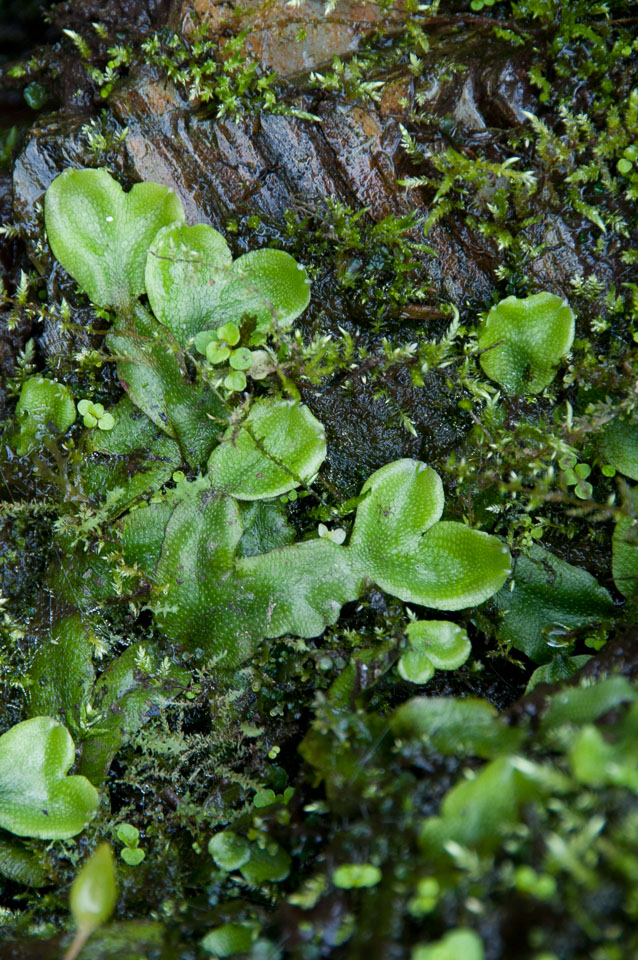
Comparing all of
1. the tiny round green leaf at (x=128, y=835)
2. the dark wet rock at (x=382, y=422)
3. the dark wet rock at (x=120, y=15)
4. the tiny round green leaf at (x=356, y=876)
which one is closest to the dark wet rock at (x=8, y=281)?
the dark wet rock at (x=120, y=15)

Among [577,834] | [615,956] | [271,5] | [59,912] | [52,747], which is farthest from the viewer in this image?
[271,5]

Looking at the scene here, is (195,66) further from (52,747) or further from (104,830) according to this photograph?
(104,830)

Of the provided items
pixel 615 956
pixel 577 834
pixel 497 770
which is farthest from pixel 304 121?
pixel 615 956

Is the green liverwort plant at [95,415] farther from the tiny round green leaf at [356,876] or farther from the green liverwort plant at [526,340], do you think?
the tiny round green leaf at [356,876]

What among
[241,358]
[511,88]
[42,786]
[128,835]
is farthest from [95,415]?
[511,88]

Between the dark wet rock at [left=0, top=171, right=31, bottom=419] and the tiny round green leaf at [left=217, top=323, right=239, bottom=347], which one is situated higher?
the dark wet rock at [left=0, top=171, right=31, bottom=419]

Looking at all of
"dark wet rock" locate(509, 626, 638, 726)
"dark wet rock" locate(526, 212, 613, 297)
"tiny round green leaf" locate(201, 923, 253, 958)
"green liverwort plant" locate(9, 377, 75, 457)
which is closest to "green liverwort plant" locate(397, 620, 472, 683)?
"dark wet rock" locate(509, 626, 638, 726)

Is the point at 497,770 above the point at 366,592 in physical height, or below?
above

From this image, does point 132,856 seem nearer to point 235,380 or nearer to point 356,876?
point 356,876

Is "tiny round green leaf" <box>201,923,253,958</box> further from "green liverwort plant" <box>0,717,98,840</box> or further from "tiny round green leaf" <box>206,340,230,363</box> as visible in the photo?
"tiny round green leaf" <box>206,340,230,363</box>

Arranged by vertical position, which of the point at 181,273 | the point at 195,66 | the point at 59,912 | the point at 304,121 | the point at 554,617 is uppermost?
the point at 195,66

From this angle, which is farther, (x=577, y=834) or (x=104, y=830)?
(x=104, y=830)
